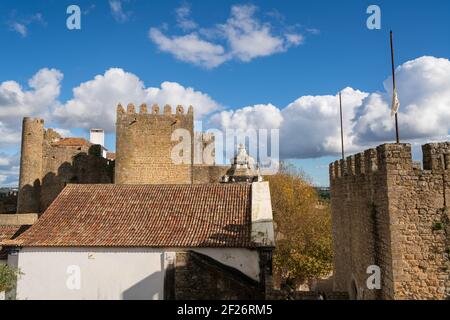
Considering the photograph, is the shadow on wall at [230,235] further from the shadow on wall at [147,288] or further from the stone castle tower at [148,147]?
the stone castle tower at [148,147]

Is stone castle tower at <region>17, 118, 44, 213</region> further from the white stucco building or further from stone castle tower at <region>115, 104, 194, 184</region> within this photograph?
the white stucco building

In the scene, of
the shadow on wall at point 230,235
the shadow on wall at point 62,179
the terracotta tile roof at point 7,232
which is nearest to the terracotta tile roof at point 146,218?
the shadow on wall at point 230,235

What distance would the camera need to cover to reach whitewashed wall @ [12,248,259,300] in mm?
13312

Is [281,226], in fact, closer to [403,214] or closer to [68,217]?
[68,217]

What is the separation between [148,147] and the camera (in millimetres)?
24109

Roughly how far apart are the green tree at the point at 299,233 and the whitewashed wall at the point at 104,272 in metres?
10.3

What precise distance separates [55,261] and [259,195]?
8495mm

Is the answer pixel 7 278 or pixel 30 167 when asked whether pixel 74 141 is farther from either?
pixel 7 278

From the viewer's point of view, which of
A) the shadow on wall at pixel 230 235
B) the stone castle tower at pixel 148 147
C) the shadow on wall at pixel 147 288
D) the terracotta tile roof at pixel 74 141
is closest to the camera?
the shadow on wall at pixel 147 288

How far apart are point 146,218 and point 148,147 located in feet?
31.7

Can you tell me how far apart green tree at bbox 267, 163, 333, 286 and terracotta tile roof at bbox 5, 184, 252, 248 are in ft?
27.0

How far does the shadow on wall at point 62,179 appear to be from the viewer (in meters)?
28.5

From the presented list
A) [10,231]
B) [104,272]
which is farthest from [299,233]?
[10,231]

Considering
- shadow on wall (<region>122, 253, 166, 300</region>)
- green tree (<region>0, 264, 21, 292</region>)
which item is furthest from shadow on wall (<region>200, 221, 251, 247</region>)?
green tree (<region>0, 264, 21, 292</region>)
